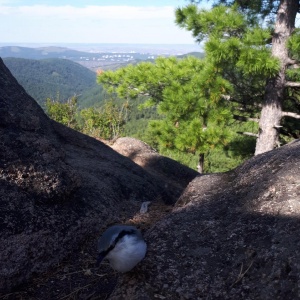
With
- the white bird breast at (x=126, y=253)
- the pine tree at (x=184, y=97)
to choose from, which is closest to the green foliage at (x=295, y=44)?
the pine tree at (x=184, y=97)

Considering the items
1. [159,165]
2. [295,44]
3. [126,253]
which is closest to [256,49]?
[295,44]

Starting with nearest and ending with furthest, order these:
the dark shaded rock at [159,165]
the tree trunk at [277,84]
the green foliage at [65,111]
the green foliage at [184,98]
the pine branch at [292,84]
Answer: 1. the dark shaded rock at [159,165]
2. the tree trunk at [277,84]
3. the pine branch at [292,84]
4. the green foliage at [184,98]
5. the green foliage at [65,111]

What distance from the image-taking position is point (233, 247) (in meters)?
2.24

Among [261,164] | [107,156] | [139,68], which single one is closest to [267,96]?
[139,68]

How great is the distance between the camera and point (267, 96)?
7.98m

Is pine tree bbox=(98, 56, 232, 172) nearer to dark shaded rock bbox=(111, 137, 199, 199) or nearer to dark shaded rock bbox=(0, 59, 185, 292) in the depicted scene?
dark shaded rock bbox=(111, 137, 199, 199)

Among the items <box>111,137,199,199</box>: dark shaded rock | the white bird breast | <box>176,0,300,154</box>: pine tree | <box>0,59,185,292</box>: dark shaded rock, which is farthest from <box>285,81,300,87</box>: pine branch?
the white bird breast

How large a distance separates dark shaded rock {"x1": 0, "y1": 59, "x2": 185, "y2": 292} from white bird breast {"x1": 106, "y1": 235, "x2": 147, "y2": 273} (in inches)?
37.8

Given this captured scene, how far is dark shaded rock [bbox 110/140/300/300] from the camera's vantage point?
196 cm

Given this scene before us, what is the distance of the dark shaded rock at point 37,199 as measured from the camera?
264 cm

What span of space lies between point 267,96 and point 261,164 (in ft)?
17.1

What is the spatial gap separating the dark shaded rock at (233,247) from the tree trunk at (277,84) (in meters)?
5.22

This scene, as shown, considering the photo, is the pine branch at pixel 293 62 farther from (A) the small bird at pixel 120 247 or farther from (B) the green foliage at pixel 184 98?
(A) the small bird at pixel 120 247

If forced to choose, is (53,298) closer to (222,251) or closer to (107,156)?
(222,251)
